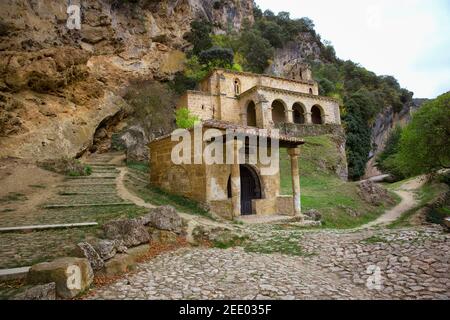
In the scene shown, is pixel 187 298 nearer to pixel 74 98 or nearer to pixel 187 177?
pixel 187 177

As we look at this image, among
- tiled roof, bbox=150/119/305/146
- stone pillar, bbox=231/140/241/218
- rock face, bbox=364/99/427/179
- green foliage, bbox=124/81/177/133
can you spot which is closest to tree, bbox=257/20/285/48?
rock face, bbox=364/99/427/179

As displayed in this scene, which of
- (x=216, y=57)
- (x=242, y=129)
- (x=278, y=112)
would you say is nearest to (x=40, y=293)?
(x=242, y=129)

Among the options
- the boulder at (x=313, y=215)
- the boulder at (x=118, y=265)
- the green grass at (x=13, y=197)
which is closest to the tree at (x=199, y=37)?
the boulder at (x=313, y=215)

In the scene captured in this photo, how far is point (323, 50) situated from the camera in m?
56.2

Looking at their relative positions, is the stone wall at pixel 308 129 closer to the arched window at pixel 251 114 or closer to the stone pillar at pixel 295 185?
the arched window at pixel 251 114

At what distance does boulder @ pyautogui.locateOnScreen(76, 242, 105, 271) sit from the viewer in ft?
15.9

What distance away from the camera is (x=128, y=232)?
252 inches

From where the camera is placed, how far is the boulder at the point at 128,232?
6203mm

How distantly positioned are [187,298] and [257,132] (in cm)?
843

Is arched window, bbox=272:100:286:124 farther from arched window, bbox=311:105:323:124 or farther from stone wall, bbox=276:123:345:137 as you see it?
arched window, bbox=311:105:323:124

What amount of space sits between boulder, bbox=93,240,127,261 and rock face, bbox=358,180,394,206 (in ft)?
61.0

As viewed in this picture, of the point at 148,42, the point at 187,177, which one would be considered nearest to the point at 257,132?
the point at 187,177

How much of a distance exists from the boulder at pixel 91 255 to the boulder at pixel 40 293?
962 millimetres

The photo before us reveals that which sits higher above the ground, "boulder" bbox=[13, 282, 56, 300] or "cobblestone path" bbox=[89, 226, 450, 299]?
"boulder" bbox=[13, 282, 56, 300]
